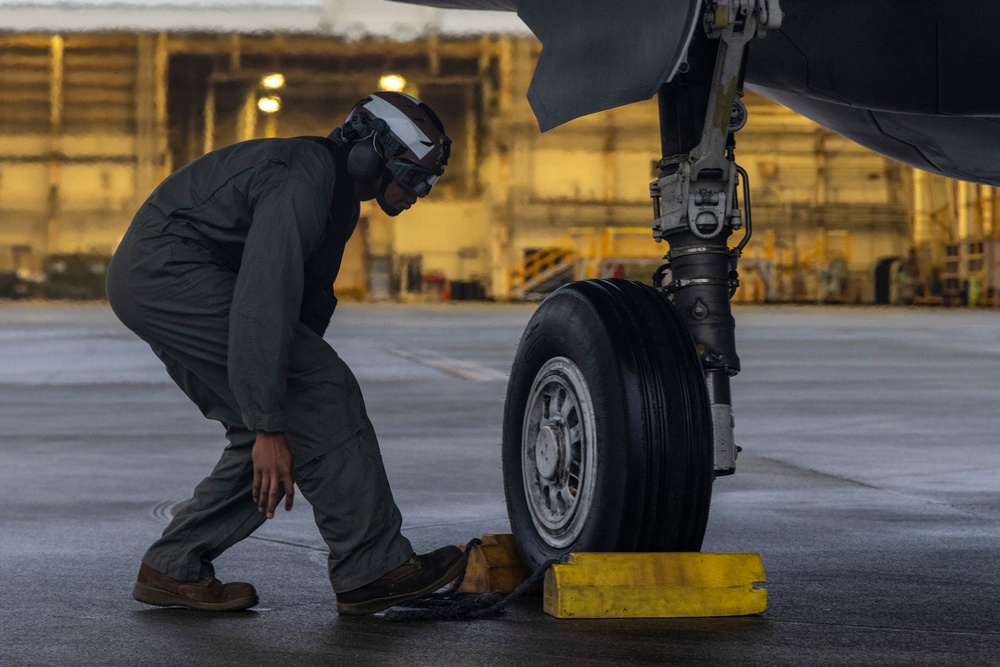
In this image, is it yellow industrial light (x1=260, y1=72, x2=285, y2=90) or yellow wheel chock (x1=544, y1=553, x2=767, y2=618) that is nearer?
yellow wheel chock (x1=544, y1=553, x2=767, y2=618)

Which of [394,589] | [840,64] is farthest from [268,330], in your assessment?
[840,64]

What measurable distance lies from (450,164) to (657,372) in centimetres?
3703

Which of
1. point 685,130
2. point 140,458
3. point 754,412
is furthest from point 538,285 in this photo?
point 685,130

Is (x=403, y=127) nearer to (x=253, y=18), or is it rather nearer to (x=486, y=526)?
(x=486, y=526)

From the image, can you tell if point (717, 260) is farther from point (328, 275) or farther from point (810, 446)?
point (810, 446)

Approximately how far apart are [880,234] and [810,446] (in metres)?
34.0

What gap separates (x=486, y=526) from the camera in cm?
509

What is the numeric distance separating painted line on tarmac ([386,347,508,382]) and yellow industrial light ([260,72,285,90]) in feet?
81.1

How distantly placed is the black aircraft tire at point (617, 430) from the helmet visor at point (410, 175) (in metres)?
0.53

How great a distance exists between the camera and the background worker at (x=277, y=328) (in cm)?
332

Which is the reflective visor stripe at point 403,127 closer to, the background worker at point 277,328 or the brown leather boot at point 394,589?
the background worker at point 277,328

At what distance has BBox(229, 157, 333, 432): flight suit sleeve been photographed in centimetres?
327

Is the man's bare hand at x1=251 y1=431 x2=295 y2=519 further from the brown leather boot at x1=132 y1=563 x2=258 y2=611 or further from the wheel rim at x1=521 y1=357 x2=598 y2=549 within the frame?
the wheel rim at x1=521 y1=357 x2=598 y2=549

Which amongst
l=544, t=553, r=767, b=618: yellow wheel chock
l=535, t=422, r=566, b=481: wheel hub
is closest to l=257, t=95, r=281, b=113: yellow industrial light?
l=535, t=422, r=566, b=481: wheel hub
